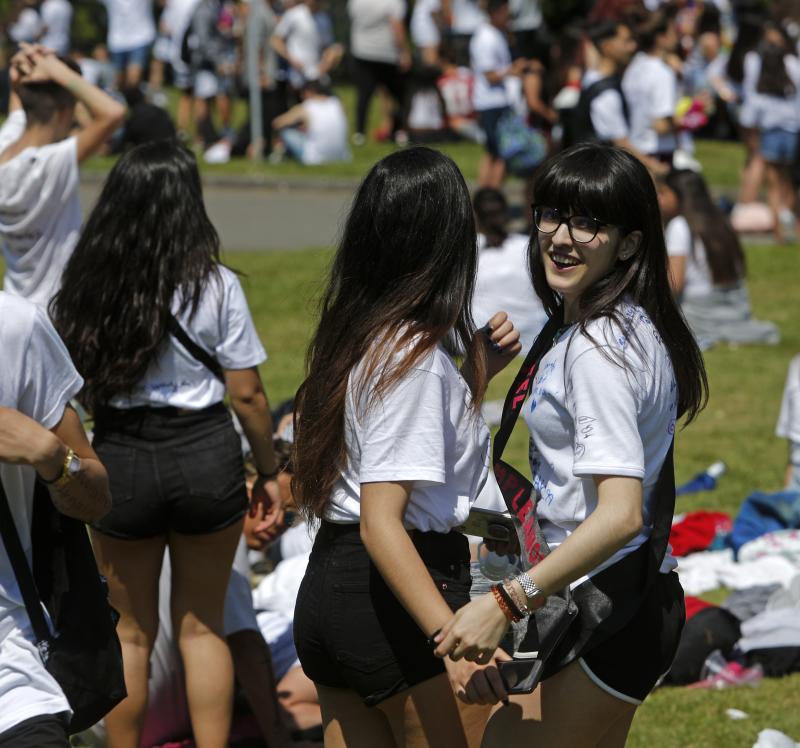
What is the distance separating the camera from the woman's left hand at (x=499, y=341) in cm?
306

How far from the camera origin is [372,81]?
1798 centimetres

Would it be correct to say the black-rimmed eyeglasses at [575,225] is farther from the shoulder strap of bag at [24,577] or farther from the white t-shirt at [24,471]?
the shoulder strap of bag at [24,577]

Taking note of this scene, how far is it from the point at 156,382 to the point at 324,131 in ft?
40.2

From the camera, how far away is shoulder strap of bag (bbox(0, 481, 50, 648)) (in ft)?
8.93

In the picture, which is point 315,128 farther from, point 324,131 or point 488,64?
point 488,64

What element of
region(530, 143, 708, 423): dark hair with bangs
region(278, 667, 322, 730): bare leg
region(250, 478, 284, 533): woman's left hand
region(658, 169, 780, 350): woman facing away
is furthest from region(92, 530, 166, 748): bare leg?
region(658, 169, 780, 350): woman facing away

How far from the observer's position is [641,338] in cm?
276

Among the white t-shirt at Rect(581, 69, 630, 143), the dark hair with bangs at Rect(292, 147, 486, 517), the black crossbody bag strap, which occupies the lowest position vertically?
the white t-shirt at Rect(581, 69, 630, 143)

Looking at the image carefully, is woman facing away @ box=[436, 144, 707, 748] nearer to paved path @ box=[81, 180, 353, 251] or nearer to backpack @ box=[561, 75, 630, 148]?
backpack @ box=[561, 75, 630, 148]

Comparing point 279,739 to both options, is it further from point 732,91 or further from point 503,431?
Result: point 732,91

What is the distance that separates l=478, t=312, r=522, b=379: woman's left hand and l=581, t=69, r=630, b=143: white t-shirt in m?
8.34

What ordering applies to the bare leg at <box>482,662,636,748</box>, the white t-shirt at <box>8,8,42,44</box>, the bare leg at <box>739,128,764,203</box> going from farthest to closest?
the white t-shirt at <box>8,8,42,44</box> → the bare leg at <box>739,128,764,203</box> → the bare leg at <box>482,662,636,748</box>

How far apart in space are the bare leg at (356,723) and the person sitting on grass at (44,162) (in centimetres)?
258

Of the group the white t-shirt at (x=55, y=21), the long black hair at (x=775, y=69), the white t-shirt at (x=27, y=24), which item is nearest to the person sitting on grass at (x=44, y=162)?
the long black hair at (x=775, y=69)
